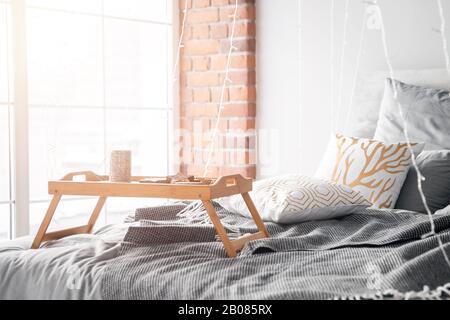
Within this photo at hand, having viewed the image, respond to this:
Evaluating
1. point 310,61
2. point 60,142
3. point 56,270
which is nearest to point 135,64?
point 60,142

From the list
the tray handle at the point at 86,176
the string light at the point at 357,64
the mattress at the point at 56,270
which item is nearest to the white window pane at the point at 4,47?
the tray handle at the point at 86,176

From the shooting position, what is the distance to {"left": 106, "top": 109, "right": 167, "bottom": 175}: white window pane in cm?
385

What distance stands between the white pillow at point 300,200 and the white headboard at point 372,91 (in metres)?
0.84

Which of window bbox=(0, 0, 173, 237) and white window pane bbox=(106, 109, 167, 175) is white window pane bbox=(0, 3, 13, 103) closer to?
window bbox=(0, 0, 173, 237)

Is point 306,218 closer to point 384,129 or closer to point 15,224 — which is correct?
point 384,129

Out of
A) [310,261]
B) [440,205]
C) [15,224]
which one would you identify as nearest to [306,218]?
[310,261]

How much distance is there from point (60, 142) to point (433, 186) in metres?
1.90

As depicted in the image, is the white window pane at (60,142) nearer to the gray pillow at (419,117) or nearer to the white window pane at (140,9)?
the white window pane at (140,9)

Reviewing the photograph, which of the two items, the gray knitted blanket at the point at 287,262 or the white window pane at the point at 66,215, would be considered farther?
the white window pane at the point at 66,215

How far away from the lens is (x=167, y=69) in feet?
13.3

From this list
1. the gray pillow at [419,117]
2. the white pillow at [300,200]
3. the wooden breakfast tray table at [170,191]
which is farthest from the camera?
the gray pillow at [419,117]

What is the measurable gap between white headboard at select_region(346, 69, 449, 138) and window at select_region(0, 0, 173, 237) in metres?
1.23

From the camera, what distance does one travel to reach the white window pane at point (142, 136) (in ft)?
12.6

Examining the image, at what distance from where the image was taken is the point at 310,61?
3.74 metres
